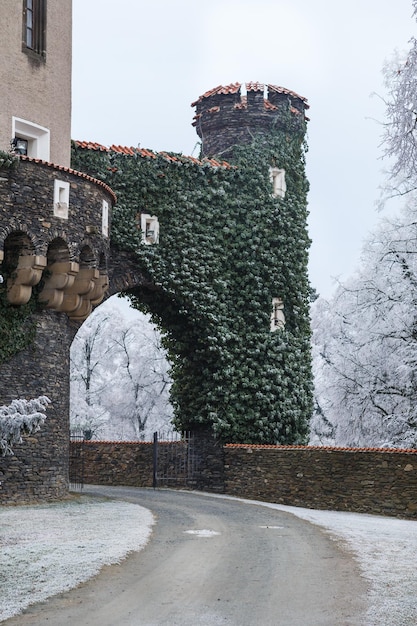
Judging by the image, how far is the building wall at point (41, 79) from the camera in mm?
22875

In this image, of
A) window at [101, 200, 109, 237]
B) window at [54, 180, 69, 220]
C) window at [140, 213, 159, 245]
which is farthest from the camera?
window at [140, 213, 159, 245]

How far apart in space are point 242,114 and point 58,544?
1806 cm

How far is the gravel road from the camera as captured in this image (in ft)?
29.9

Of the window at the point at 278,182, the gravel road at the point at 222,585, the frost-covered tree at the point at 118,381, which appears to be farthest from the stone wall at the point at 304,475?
the frost-covered tree at the point at 118,381

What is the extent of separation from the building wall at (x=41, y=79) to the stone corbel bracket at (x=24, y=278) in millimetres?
3139

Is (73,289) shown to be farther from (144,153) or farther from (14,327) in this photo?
(144,153)

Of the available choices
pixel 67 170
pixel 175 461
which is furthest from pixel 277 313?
pixel 67 170

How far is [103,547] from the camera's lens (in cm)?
1349

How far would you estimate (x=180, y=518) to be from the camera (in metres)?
17.8

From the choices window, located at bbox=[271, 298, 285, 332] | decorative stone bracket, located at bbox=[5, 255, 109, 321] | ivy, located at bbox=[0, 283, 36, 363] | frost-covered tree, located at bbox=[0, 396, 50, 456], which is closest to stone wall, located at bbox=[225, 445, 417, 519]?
window, located at bbox=[271, 298, 285, 332]

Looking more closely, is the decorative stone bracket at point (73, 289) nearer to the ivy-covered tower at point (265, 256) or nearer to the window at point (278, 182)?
the ivy-covered tower at point (265, 256)

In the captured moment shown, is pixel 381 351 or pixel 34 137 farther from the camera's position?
pixel 381 351

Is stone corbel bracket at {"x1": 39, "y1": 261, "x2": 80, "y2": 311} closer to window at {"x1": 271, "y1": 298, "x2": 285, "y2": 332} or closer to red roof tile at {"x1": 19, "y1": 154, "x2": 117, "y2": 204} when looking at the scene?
red roof tile at {"x1": 19, "y1": 154, "x2": 117, "y2": 204}

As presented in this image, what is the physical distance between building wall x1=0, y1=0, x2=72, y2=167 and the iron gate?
8.85m
